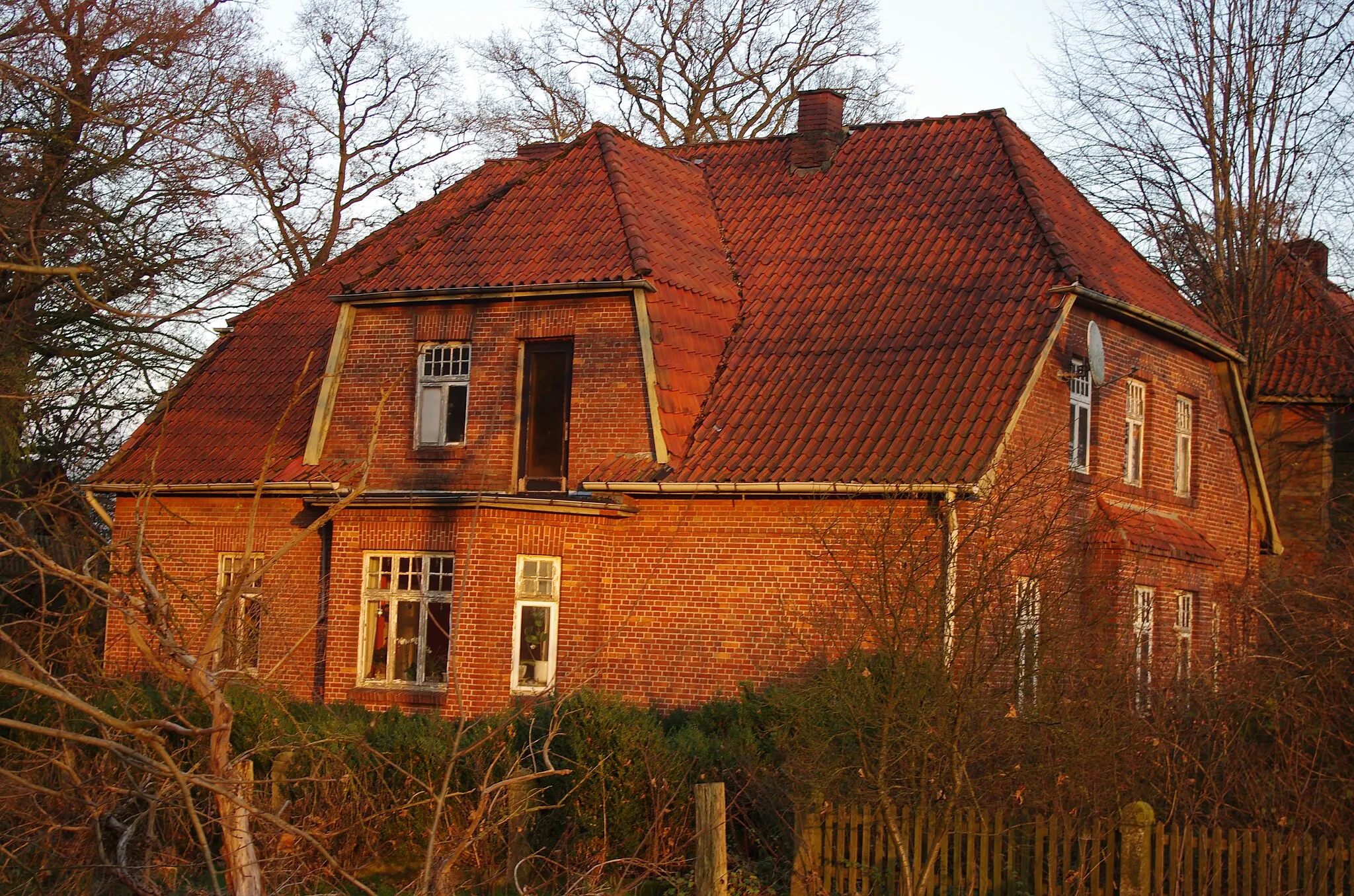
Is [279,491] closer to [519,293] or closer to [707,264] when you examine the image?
[519,293]

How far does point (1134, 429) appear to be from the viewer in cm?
1988

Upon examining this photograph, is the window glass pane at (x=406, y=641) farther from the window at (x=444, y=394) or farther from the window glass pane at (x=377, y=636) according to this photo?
the window at (x=444, y=394)

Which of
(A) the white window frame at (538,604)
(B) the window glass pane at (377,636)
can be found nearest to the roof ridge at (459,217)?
(B) the window glass pane at (377,636)

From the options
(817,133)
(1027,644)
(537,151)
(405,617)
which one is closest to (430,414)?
(405,617)

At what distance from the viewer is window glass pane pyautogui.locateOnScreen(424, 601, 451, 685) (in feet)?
56.8

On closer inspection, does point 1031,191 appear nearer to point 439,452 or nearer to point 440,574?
point 439,452

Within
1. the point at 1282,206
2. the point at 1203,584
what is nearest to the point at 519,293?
the point at 1203,584

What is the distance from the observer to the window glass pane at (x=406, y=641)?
17516 millimetres

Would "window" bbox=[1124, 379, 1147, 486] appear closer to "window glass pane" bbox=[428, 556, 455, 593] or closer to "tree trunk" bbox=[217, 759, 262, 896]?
"window glass pane" bbox=[428, 556, 455, 593]

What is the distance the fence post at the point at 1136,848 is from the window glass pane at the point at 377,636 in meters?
10.4

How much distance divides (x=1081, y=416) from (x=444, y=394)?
8.14 m

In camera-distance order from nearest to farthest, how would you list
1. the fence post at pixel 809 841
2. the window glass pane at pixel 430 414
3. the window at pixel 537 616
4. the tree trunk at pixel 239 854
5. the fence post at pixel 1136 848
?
the tree trunk at pixel 239 854 → the fence post at pixel 1136 848 → the fence post at pixel 809 841 → the window at pixel 537 616 → the window glass pane at pixel 430 414

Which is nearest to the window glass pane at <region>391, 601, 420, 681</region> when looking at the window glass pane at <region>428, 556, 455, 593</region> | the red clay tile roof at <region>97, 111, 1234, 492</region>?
the window glass pane at <region>428, 556, 455, 593</region>

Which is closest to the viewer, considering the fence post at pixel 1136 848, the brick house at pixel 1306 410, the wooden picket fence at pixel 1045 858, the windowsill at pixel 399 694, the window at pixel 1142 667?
the wooden picket fence at pixel 1045 858
